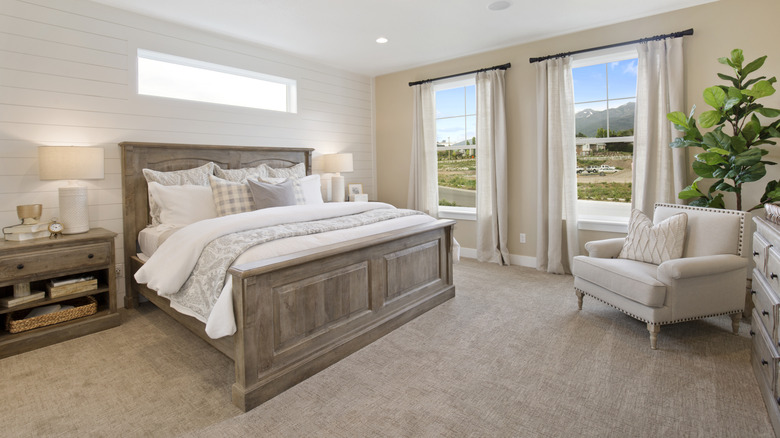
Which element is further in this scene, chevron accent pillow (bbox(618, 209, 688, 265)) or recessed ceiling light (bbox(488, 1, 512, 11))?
recessed ceiling light (bbox(488, 1, 512, 11))

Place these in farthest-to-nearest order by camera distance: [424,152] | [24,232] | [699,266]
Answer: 1. [424,152]
2. [24,232]
3. [699,266]

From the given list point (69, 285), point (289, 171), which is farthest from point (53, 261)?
point (289, 171)

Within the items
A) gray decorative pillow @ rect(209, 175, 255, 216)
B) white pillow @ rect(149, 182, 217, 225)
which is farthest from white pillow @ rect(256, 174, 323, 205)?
white pillow @ rect(149, 182, 217, 225)

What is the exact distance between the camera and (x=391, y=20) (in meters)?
3.81

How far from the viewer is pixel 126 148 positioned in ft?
11.0

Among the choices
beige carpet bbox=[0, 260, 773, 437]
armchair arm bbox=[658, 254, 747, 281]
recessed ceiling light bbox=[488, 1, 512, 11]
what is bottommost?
beige carpet bbox=[0, 260, 773, 437]

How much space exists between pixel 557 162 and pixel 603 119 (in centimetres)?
66

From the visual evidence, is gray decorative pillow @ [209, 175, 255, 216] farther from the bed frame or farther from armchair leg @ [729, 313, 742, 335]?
armchair leg @ [729, 313, 742, 335]

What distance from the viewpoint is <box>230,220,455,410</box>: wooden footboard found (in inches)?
79.0

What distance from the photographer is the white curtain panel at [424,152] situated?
5.28 metres

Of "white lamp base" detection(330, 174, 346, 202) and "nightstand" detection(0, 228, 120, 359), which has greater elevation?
"white lamp base" detection(330, 174, 346, 202)

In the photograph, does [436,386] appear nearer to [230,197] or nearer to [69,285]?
[230,197]

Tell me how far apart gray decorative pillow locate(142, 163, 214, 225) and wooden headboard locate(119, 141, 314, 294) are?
3.5 inches

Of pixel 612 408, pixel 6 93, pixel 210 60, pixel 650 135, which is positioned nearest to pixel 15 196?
pixel 6 93
